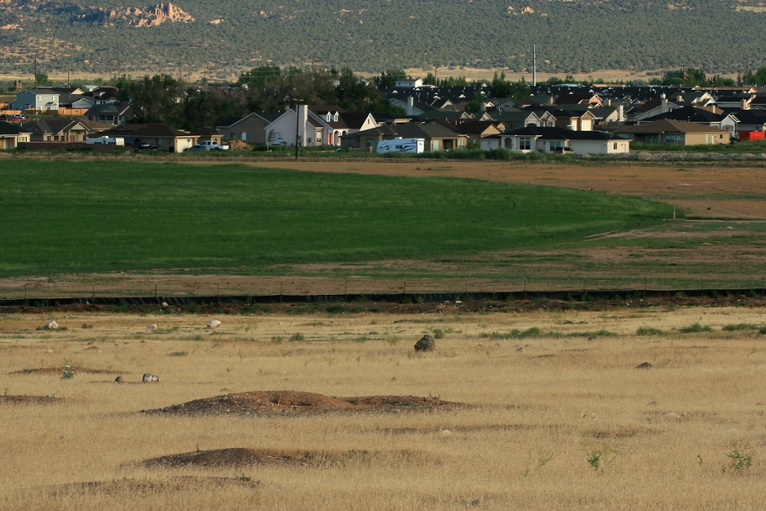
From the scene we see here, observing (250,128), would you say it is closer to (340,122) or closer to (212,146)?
(340,122)

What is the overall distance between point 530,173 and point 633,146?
39242 mm

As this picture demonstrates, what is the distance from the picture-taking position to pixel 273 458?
36.6 ft

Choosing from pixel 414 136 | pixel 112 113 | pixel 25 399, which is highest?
pixel 112 113

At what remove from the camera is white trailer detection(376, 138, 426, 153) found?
11338 centimetres

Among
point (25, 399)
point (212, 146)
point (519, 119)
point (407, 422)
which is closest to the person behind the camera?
point (407, 422)

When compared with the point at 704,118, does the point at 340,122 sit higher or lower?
lower

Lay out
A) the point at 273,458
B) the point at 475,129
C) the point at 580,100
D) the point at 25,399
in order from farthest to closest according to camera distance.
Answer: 1. the point at 580,100
2. the point at 475,129
3. the point at 25,399
4. the point at 273,458

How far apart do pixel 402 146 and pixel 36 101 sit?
94.2m

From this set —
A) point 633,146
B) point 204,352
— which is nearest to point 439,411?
point 204,352

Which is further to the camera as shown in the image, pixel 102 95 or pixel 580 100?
pixel 102 95

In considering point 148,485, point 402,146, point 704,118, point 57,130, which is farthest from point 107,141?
point 148,485

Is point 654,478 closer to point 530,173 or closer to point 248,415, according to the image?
point 248,415

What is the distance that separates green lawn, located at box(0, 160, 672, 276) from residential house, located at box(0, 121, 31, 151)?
41.8 metres

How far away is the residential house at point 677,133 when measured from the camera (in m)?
123
